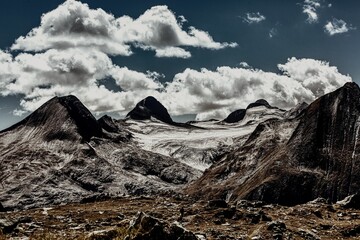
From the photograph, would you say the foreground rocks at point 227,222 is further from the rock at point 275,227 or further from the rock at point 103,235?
the rock at point 103,235

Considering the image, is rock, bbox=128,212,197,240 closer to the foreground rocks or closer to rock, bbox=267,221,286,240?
the foreground rocks

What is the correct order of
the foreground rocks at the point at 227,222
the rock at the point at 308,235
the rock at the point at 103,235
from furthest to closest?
1. the rock at the point at 308,235
2. the foreground rocks at the point at 227,222
3. the rock at the point at 103,235

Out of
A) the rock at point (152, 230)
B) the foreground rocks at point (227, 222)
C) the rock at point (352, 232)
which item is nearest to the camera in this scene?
the rock at point (152, 230)

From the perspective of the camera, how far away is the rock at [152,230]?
1931 cm

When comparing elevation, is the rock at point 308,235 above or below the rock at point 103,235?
below

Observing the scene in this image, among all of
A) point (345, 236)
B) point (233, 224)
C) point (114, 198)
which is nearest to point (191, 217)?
point (233, 224)

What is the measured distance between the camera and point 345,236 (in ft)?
189

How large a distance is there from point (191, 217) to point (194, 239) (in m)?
52.0

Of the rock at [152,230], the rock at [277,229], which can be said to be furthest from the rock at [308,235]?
the rock at [152,230]

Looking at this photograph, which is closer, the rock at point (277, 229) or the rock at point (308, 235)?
the rock at point (277, 229)

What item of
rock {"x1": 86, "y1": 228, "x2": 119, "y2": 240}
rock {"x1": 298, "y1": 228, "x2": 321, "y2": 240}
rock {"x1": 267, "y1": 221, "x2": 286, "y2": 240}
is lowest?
rock {"x1": 298, "y1": 228, "x2": 321, "y2": 240}

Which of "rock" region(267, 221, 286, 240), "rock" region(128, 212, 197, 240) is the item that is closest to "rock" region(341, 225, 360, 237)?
"rock" region(267, 221, 286, 240)

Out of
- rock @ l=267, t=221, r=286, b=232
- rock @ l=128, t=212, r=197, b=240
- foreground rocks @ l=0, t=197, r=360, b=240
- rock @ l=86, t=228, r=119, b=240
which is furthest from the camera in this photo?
rock @ l=267, t=221, r=286, b=232

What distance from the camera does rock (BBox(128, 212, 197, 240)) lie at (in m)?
19.3
